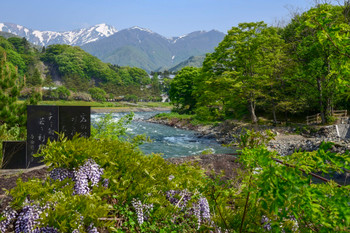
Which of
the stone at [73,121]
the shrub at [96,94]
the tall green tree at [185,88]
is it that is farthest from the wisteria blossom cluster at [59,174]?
the shrub at [96,94]

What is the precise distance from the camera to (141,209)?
2.33 meters

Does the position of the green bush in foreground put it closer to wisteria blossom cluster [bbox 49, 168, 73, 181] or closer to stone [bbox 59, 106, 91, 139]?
wisteria blossom cluster [bbox 49, 168, 73, 181]

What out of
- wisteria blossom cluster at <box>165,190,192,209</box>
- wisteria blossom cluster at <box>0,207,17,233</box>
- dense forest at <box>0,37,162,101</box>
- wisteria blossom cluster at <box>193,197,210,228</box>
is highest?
dense forest at <box>0,37,162,101</box>

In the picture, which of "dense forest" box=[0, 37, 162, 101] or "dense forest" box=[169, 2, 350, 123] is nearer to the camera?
"dense forest" box=[169, 2, 350, 123]

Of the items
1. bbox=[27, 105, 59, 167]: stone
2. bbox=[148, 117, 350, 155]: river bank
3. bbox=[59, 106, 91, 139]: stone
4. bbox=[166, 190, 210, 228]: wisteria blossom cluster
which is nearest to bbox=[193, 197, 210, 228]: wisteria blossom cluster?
bbox=[166, 190, 210, 228]: wisteria blossom cluster

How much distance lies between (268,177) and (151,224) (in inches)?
Answer: 60.8

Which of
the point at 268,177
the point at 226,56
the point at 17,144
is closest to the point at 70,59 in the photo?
the point at 226,56

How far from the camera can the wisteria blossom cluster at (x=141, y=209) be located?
229cm

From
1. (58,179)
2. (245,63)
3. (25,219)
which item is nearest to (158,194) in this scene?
(58,179)

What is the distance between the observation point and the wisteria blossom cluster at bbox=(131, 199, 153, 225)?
2.29 m

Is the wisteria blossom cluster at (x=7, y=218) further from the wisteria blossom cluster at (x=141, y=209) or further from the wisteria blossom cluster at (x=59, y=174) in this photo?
the wisteria blossom cluster at (x=141, y=209)

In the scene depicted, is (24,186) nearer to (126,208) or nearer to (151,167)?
(126,208)

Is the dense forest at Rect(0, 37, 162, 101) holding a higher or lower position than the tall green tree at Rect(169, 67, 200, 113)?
higher

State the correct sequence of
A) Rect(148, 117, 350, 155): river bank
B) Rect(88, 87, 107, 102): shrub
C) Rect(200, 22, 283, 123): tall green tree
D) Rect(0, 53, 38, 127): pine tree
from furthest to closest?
Rect(88, 87, 107, 102): shrub, Rect(200, 22, 283, 123): tall green tree, Rect(148, 117, 350, 155): river bank, Rect(0, 53, 38, 127): pine tree
